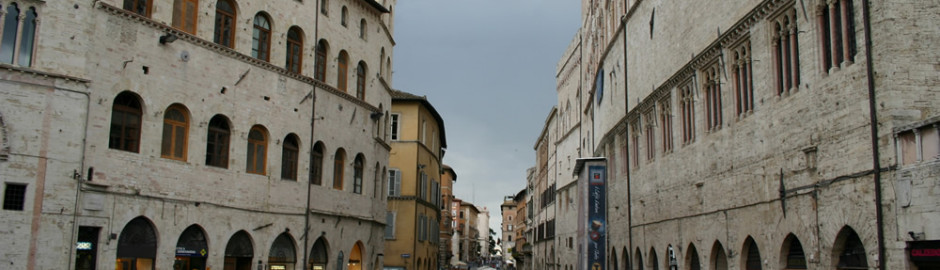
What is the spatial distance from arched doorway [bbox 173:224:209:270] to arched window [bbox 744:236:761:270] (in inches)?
576

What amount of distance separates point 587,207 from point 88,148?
1741cm

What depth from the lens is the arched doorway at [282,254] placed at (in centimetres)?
2645

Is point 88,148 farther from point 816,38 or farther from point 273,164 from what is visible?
point 816,38

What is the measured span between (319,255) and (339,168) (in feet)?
11.2

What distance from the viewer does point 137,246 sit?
848 inches

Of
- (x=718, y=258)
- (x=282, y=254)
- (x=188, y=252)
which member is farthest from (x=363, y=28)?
(x=718, y=258)

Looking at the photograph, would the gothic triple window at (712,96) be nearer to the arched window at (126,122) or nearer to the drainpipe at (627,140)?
the drainpipe at (627,140)

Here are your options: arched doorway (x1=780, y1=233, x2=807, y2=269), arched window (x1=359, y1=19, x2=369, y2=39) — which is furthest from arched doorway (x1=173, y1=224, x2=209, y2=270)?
arched doorway (x1=780, y1=233, x2=807, y2=269)

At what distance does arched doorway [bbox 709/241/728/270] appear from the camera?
21.8 m

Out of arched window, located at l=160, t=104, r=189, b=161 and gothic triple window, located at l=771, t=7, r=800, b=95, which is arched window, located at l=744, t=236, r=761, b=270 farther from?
arched window, located at l=160, t=104, r=189, b=161

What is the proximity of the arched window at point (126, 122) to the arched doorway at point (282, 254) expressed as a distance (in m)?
6.29

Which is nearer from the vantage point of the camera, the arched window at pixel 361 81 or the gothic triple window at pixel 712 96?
the gothic triple window at pixel 712 96

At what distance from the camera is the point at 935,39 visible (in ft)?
45.3

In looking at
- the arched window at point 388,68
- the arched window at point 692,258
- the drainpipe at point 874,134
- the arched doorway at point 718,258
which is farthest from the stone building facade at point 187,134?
the drainpipe at point 874,134
